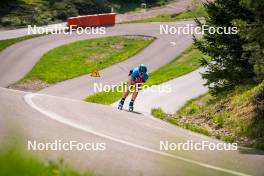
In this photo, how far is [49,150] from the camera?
725 centimetres

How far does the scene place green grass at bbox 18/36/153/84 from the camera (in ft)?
110

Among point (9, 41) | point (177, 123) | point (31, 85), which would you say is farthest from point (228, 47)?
point (9, 41)

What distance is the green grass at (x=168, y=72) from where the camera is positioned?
2673 cm

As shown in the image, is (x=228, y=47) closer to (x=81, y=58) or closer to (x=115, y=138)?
(x=115, y=138)

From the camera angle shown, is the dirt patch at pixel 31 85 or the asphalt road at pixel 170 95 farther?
the dirt patch at pixel 31 85

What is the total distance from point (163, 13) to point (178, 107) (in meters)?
36.2

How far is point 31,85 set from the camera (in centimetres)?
3150

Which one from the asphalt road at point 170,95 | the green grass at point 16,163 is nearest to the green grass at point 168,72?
the asphalt road at point 170,95

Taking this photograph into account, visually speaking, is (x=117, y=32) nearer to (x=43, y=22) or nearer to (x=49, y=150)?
(x=43, y=22)

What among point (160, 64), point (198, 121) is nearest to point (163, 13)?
point (160, 64)

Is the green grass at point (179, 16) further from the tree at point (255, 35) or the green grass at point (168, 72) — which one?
the tree at point (255, 35)

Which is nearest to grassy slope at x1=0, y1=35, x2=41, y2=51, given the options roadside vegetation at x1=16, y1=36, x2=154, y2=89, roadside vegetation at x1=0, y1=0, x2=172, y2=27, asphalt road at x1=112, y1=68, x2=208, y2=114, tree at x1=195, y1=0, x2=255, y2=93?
roadside vegetation at x1=16, y1=36, x2=154, y2=89

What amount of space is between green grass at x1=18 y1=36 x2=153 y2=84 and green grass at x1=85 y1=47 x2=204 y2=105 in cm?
379

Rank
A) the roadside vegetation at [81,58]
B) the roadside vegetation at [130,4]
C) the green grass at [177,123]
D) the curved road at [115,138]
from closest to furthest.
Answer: the curved road at [115,138] → the green grass at [177,123] → the roadside vegetation at [81,58] → the roadside vegetation at [130,4]
